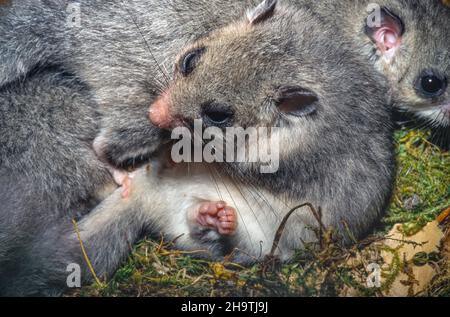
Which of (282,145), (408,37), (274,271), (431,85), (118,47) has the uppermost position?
(408,37)

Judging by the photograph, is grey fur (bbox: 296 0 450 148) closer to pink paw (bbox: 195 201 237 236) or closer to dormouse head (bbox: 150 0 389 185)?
dormouse head (bbox: 150 0 389 185)

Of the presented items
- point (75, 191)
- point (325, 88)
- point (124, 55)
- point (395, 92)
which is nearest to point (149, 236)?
point (75, 191)

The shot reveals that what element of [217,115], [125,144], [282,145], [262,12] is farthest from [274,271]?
[262,12]

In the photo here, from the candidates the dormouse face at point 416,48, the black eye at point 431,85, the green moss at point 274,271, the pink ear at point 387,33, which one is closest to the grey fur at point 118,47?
the green moss at point 274,271

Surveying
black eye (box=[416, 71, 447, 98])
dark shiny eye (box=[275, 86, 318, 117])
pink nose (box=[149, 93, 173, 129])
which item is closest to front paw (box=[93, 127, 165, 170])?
pink nose (box=[149, 93, 173, 129])

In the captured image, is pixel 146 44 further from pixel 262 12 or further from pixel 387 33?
pixel 387 33

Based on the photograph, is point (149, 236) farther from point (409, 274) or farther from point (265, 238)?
point (409, 274)

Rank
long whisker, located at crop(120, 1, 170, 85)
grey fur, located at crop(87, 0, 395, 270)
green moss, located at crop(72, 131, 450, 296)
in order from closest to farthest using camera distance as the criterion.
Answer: green moss, located at crop(72, 131, 450, 296) → grey fur, located at crop(87, 0, 395, 270) → long whisker, located at crop(120, 1, 170, 85)
